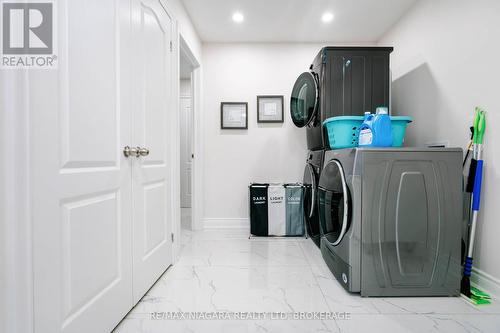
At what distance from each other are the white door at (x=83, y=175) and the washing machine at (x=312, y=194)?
1674 millimetres

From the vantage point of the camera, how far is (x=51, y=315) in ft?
2.73

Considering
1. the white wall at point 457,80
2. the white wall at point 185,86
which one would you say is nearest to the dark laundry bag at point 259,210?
the white wall at point 457,80

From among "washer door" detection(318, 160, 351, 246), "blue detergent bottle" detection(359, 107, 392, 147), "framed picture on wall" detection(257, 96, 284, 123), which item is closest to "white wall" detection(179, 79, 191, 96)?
"framed picture on wall" detection(257, 96, 284, 123)

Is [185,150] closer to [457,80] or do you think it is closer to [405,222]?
[405,222]

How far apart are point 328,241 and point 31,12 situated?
2000mm

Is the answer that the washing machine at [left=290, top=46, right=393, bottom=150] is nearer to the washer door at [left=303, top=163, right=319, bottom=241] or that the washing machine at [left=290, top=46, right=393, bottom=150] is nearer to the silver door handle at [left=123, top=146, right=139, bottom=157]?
the washer door at [left=303, top=163, right=319, bottom=241]

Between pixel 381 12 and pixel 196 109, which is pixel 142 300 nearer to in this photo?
pixel 196 109

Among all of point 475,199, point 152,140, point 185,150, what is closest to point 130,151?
point 152,140

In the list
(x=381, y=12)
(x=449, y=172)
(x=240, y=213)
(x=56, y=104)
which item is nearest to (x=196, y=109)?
(x=240, y=213)

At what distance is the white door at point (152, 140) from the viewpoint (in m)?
1.40

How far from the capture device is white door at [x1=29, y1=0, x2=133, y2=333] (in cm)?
81

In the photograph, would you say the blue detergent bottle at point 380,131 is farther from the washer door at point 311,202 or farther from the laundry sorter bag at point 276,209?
the laundry sorter bag at point 276,209

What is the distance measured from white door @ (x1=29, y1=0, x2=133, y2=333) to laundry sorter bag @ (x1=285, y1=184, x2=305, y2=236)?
5.63 feet

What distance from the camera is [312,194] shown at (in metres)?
2.41
